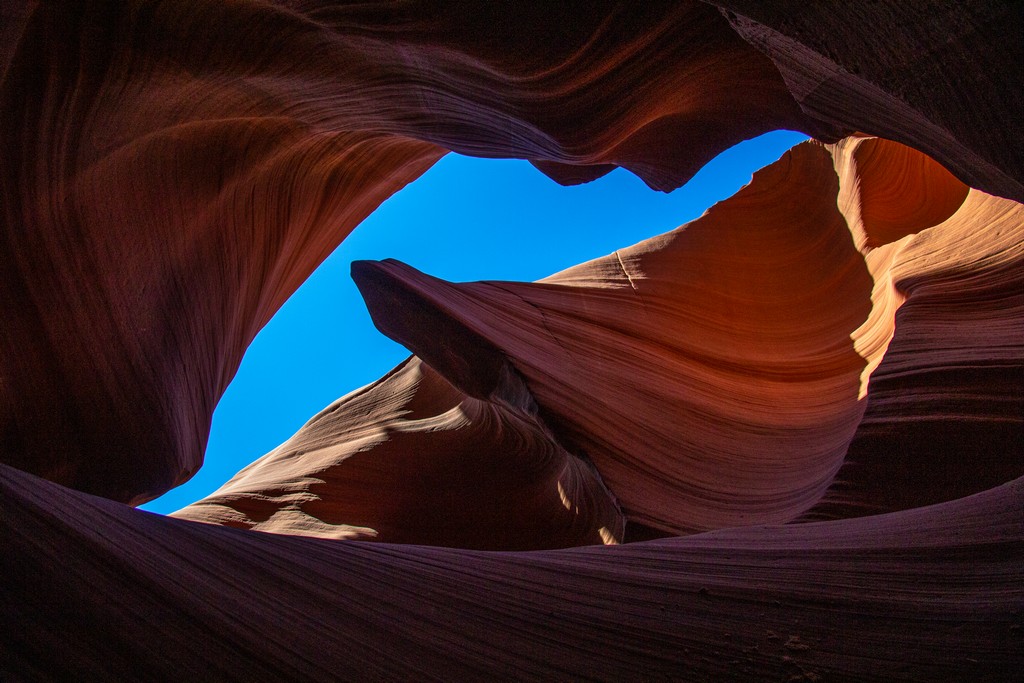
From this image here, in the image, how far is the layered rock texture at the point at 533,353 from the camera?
1567 millimetres

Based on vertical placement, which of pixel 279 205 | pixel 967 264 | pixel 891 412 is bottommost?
pixel 891 412

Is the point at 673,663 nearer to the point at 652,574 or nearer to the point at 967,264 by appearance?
the point at 652,574

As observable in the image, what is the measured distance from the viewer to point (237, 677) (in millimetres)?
1425

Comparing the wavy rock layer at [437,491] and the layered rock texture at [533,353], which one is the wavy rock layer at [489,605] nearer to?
the layered rock texture at [533,353]

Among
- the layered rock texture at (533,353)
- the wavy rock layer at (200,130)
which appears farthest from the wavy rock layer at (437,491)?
the wavy rock layer at (200,130)

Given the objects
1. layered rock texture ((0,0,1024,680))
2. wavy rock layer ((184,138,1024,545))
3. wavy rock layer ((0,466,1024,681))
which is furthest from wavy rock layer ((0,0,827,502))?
wavy rock layer ((0,466,1024,681))

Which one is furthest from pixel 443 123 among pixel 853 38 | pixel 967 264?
pixel 967 264

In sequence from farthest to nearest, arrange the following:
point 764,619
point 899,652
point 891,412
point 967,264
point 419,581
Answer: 1. point 967,264
2. point 891,412
3. point 419,581
4. point 764,619
5. point 899,652

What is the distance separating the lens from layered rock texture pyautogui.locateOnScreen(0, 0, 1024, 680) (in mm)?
1567

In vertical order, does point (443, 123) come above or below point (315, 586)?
above

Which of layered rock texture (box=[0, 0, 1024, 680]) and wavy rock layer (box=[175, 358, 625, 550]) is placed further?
wavy rock layer (box=[175, 358, 625, 550])

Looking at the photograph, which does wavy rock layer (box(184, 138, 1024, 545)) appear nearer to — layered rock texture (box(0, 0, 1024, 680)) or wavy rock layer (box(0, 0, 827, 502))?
layered rock texture (box(0, 0, 1024, 680))

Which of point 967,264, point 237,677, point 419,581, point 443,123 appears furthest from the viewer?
point 967,264

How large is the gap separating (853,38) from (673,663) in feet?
5.39
